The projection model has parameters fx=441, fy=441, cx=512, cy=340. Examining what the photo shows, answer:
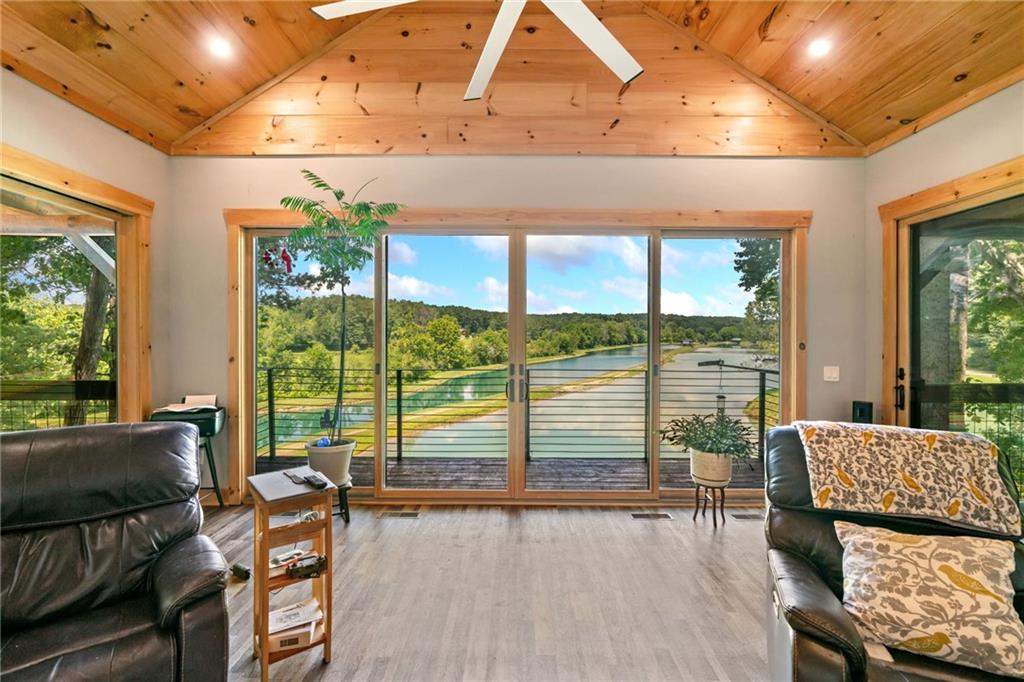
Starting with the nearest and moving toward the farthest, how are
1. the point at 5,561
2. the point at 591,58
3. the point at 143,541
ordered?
the point at 5,561, the point at 143,541, the point at 591,58

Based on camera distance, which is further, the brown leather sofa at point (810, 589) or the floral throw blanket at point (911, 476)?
the floral throw blanket at point (911, 476)

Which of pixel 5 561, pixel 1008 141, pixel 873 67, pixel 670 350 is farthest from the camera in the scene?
pixel 670 350

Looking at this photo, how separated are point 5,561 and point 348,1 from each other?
7.94 feet

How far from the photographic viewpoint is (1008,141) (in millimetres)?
2504

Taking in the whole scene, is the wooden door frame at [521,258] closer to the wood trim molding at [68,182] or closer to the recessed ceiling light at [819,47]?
the wood trim molding at [68,182]

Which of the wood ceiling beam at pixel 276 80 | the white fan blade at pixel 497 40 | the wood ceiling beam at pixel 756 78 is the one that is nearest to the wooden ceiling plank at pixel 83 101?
the wood ceiling beam at pixel 276 80

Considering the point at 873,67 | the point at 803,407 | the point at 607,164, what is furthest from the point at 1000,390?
the point at 607,164

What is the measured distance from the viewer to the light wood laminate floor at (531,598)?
1.84 m

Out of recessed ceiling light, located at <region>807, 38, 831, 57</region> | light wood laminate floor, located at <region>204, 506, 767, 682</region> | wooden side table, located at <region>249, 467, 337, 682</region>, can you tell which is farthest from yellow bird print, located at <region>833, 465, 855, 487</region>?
recessed ceiling light, located at <region>807, 38, 831, 57</region>

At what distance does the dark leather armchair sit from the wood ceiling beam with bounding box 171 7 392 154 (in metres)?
2.72

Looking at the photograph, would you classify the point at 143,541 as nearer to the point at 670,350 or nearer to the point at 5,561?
the point at 5,561

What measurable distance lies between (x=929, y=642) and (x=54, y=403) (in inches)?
174

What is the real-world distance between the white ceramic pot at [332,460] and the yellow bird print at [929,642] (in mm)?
3021

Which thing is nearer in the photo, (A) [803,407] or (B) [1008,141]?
(B) [1008,141]
